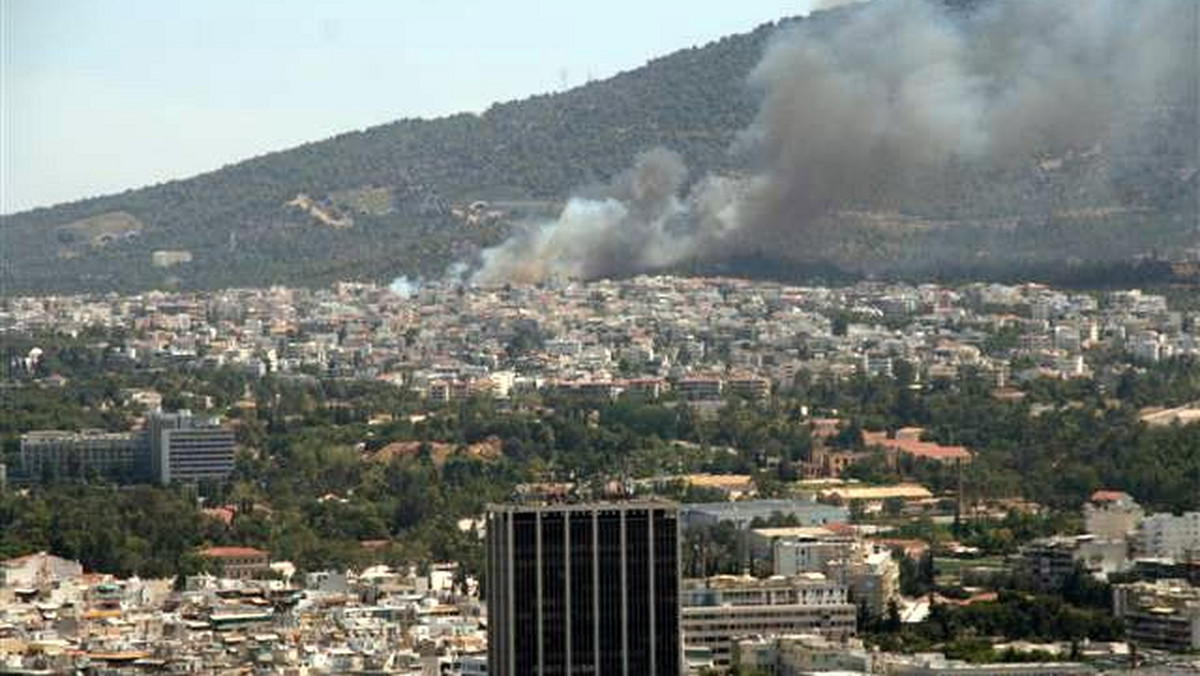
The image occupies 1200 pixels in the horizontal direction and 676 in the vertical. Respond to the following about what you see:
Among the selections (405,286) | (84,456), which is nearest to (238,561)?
(84,456)

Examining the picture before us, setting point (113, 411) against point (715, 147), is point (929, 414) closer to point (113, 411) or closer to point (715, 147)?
point (113, 411)

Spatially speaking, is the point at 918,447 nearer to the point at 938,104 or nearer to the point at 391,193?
the point at 938,104

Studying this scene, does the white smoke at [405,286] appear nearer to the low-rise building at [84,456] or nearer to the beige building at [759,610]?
the low-rise building at [84,456]

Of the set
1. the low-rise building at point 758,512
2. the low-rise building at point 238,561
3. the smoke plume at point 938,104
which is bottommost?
the low-rise building at point 238,561

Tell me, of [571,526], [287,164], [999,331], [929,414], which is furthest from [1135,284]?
[571,526]

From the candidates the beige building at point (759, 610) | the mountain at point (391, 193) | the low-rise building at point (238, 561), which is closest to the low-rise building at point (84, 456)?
the low-rise building at point (238, 561)
